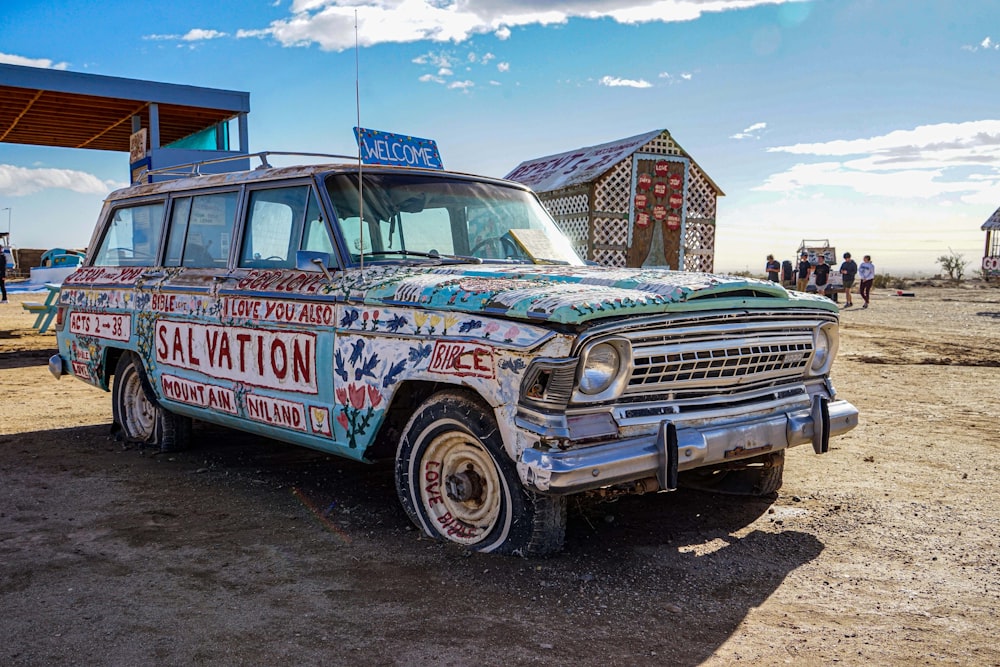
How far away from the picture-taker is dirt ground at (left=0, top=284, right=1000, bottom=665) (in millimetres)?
2861

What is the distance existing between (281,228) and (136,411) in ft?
7.68

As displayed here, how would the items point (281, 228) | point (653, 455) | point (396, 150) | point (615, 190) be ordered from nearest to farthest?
point (653, 455), point (281, 228), point (396, 150), point (615, 190)

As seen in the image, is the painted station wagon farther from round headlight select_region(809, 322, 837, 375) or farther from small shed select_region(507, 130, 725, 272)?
small shed select_region(507, 130, 725, 272)

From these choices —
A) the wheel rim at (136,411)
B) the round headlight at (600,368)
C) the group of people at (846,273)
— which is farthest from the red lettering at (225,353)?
the group of people at (846,273)

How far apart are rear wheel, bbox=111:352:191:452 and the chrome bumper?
140 inches

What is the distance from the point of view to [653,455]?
3295 millimetres

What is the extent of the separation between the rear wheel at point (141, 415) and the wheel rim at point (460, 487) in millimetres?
2806

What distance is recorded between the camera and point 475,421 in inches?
136

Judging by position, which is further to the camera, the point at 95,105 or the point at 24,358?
the point at 95,105

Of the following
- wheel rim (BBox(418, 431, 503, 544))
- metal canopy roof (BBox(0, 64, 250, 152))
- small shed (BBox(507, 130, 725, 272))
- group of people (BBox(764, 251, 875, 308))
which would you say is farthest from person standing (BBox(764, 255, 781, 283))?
wheel rim (BBox(418, 431, 503, 544))

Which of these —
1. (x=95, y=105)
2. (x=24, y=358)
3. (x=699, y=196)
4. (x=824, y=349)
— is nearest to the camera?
(x=824, y=349)

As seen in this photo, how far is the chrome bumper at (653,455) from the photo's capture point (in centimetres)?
313

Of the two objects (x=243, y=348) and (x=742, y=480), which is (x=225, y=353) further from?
(x=742, y=480)

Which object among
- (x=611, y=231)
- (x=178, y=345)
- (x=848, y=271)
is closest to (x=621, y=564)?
(x=178, y=345)
